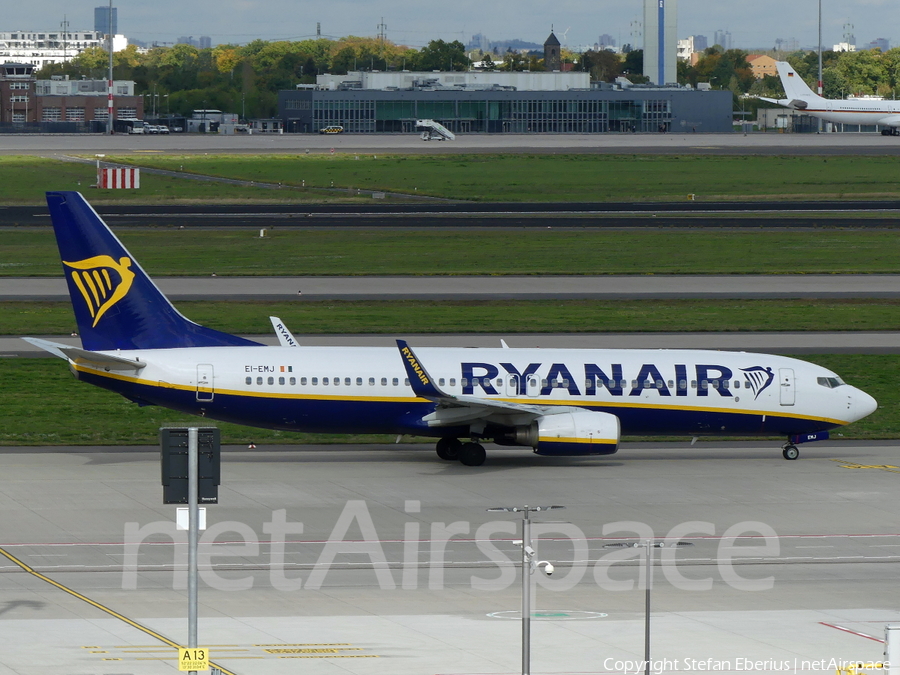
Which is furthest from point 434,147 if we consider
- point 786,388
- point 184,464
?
point 184,464

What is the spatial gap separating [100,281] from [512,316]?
86.9 feet

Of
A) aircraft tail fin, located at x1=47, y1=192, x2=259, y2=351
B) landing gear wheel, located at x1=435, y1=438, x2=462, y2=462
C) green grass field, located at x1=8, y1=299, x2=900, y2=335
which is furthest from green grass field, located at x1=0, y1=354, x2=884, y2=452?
green grass field, located at x1=8, y1=299, x2=900, y2=335

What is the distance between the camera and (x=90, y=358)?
38.4m

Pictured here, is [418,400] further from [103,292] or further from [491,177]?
[491,177]

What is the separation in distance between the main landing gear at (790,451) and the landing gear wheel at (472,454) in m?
Answer: 9.97

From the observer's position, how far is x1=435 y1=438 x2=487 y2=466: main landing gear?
41.1 meters

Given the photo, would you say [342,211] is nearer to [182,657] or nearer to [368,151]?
[368,151]

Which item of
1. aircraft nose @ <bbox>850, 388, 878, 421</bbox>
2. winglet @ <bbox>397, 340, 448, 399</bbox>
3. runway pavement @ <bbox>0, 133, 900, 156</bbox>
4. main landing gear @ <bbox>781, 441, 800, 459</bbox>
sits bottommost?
main landing gear @ <bbox>781, 441, 800, 459</bbox>

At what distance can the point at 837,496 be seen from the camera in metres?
37.6

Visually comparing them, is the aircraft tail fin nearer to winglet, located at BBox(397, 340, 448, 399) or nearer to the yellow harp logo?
the yellow harp logo

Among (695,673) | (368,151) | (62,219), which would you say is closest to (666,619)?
(695,673)

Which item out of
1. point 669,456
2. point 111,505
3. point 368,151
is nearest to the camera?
point 111,505

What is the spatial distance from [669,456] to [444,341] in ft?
49.6

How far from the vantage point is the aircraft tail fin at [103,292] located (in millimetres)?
39844
